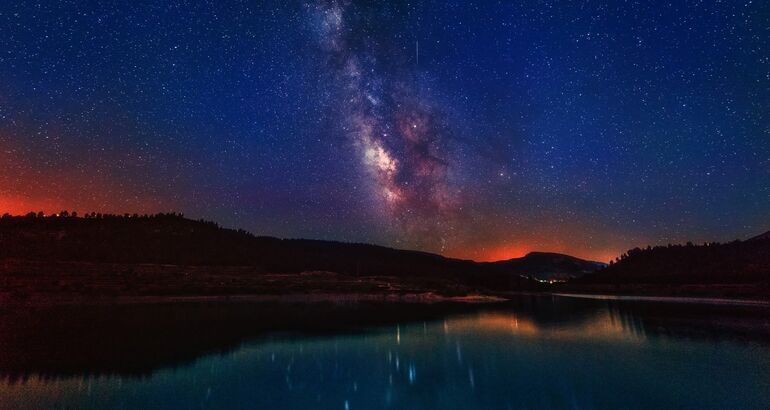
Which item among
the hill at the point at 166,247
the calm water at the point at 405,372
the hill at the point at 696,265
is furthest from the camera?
the hill at the point at 696,265

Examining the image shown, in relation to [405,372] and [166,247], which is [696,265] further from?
[166,247]

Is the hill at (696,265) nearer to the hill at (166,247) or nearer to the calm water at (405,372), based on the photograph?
the hill at (166,247)

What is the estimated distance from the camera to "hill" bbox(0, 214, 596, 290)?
3356 inches

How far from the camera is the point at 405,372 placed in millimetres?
22531

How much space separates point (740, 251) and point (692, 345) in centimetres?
10771

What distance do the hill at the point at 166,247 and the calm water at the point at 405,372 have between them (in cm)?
6023

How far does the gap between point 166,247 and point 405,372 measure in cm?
9649

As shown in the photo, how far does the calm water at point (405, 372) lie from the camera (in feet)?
55.5

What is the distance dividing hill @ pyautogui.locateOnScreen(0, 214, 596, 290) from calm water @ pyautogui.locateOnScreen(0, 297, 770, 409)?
60.2 m

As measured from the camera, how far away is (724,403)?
16719 mm

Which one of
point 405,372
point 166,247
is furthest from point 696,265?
point 166,247

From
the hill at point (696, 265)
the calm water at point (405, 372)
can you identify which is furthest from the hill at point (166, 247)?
the calm water at point (405, 372)

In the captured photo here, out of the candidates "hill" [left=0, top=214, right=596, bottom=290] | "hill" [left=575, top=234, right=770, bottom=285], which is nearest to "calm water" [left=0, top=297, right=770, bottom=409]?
"hill" [left=0, top=214, right=596, bottom=290]

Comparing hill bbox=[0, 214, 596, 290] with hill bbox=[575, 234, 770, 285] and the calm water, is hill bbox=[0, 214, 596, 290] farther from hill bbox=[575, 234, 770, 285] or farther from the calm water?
the calm water
